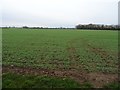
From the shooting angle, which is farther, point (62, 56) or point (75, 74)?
point (62, 56)

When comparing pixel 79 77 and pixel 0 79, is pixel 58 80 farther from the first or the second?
pixel 0 79

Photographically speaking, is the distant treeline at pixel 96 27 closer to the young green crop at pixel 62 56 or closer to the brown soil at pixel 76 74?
the young green crop at pixel 62 56

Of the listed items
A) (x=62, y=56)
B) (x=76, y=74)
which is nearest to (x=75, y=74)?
(x=76, y=74)

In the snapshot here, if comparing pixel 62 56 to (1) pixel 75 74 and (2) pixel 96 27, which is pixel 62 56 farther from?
(2) pixel 96 27

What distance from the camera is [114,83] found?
9.59 meters

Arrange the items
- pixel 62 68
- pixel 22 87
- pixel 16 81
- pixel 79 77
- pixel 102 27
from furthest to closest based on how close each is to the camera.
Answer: pixel 102 27 → pixel 62 68 → pixel 79 77 → pixel 16 81 → pixel 22 87

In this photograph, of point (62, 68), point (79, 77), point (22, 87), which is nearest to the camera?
point (22, 87)

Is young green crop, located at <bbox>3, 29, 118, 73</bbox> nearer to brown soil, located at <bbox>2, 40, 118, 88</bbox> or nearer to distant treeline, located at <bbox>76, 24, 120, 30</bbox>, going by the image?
brown soil, located at <bbox>2, 40, 118, 88</bbox>

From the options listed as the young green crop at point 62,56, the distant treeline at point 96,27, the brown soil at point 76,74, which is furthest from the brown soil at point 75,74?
the distant treeline at point 96,27

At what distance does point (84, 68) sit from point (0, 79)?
433 cm

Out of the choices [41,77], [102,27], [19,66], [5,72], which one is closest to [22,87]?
[41,77]

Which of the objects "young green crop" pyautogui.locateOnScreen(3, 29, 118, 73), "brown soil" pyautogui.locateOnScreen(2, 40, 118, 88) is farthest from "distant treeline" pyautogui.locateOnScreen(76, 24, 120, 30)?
"brown soil" pyautogui.locateOnScreen(2, 40, 118, 88)

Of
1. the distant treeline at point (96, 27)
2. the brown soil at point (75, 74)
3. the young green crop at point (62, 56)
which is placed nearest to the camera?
the brown soil at point (75, 74)

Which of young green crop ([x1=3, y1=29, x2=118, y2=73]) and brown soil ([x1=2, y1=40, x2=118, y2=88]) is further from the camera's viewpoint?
young green crop ([x1=3, y1=29, x2=118, y2=73])
